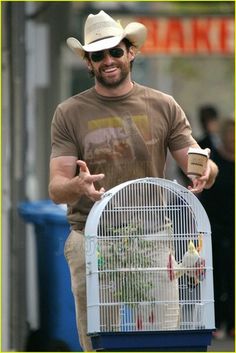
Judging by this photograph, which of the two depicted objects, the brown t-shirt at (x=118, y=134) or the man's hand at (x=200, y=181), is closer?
the man's hand at (x=200, y=181)

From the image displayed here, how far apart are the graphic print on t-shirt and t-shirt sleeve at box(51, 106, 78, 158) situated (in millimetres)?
85

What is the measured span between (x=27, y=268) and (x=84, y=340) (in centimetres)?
456

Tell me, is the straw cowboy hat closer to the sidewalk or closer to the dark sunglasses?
the dark sunglasses

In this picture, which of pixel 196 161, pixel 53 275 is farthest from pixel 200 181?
pixel 53 275

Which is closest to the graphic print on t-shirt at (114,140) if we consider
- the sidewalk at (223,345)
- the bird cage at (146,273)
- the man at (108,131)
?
the man at (108,131)

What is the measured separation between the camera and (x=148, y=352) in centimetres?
683

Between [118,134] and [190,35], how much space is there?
11.8 m

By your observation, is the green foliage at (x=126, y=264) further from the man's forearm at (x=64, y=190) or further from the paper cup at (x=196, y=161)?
the paper cup at (x=196, y=161)

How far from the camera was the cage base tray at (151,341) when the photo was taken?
682 cm

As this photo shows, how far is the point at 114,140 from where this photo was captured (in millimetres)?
7242

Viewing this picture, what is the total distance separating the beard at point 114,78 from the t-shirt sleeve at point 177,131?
0.30 metres

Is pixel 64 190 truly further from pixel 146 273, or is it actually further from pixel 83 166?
pixel 146 273

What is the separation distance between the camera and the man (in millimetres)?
7246

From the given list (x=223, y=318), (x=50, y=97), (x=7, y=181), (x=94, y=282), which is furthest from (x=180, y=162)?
(x=50, y=97)
